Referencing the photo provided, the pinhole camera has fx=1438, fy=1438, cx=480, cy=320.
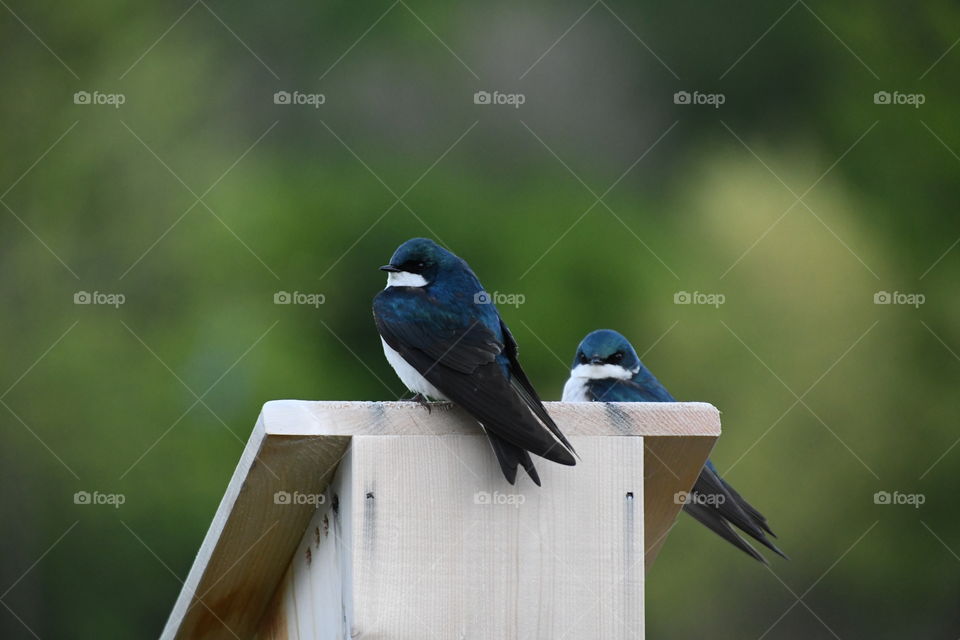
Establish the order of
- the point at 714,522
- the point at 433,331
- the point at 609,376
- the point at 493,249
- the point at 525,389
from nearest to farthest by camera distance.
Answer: the point at 525,389 < the point at 433,331 < the point at 714,522 < the point at 609,376 < the point at 493,249

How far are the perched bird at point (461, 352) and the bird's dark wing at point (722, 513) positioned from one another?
0.84 metres

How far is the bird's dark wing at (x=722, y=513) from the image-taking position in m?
3.30

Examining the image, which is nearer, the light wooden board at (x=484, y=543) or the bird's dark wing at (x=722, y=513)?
the light wooden board at (x=484, y=543)

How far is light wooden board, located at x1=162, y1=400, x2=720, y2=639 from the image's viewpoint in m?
2.02

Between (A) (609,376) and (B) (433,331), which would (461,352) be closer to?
(B) (433,331)

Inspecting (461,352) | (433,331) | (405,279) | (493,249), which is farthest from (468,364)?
(493,249)

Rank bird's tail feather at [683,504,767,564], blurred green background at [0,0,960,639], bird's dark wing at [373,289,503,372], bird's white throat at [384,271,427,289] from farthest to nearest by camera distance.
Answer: blurred green background at [0,0,960,639] < bird's tail feather at [683,504,767,564] < bird's white throat at [384,271,427,289] < bird's dark wing at [373,289,503,372]

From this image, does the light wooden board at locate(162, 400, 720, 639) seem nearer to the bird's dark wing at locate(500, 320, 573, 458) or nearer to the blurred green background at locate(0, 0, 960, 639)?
the bird's dark wing at locate(500, 320, 573, 458)

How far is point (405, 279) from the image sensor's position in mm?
3000

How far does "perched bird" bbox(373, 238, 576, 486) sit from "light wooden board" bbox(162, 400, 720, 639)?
53 mm

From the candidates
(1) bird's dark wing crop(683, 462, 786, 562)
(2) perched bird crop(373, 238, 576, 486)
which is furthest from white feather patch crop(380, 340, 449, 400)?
(1) bird's dark wing crop(683, 462, 786, 562)

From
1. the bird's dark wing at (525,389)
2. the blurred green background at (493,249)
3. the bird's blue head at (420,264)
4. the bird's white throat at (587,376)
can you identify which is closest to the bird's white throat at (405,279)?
the bird's blue head at (420,264)

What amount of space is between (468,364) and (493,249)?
4.99m

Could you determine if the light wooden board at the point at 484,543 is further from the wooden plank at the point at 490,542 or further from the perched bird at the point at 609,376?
the perched bird at the point at 609,376
